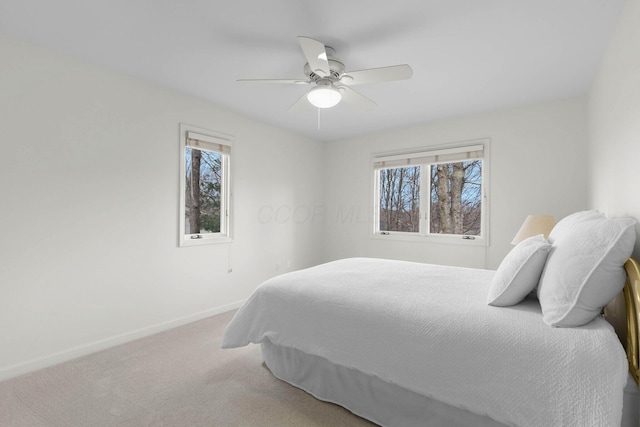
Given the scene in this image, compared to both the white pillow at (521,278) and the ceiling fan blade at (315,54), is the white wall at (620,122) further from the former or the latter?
the ceiling fan blade at (315,54)

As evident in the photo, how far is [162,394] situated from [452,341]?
1.84 meters

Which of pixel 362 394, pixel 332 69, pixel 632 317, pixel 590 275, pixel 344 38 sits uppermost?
pixel 344 38

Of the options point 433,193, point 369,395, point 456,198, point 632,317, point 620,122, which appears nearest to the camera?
point 632,317

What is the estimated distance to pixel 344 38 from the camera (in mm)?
2174

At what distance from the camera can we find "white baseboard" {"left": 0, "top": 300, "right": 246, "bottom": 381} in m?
2.24

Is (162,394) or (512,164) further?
(512,164)

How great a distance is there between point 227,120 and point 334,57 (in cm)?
184

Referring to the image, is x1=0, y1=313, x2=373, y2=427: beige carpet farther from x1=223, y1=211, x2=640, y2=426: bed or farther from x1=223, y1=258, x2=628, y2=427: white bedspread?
x1=223, y1=258, x2=628, y2=427: white bedspread

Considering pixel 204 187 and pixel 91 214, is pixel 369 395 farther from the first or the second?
pixel 204 187

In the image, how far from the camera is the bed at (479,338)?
1175 millimetres

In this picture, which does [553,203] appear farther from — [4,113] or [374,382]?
[4,113]

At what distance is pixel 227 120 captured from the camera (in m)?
3.72

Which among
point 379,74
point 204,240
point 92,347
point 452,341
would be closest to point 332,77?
point 379,74

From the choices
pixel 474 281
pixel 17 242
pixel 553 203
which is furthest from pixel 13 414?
pixel 553 203
